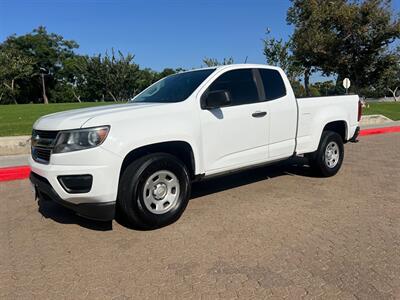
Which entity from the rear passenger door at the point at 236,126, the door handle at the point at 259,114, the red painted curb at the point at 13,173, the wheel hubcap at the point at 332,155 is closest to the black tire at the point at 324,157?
the wheel hubcap at the point at 332,155

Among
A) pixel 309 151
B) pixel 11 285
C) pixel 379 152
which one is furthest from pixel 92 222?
pixel 379 152

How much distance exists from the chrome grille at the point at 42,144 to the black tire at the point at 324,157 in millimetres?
4170

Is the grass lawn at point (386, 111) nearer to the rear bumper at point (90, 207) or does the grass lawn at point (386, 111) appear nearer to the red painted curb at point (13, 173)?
the red painted curb at point (13, 173)

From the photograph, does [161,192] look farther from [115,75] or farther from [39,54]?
[39,54]

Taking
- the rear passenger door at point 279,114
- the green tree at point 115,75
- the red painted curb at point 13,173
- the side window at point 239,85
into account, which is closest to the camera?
the side window at point 239,85

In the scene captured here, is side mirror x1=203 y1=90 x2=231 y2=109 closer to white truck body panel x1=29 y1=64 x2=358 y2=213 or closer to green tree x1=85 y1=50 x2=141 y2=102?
white truck body panel x1=29 y1=64 x2=358 y2=213

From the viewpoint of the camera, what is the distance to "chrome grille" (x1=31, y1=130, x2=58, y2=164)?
14.2 ft

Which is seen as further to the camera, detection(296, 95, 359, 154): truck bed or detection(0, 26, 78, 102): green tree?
detection(0, 26, 78, 102): green tree

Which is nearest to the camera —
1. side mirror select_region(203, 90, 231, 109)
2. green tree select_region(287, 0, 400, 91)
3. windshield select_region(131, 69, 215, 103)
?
side mirror select_region(203, 90, 231, 109)

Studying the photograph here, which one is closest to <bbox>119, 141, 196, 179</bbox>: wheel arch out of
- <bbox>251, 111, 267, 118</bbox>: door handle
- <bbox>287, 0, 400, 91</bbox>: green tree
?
<bbox>251, 111, 267, 118</bbox>: door handle

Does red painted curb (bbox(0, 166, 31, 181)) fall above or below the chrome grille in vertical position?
below

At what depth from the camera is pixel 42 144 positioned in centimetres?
448

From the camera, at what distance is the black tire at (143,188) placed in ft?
14.2

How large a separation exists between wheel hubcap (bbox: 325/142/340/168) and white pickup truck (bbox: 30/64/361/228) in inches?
25.0
